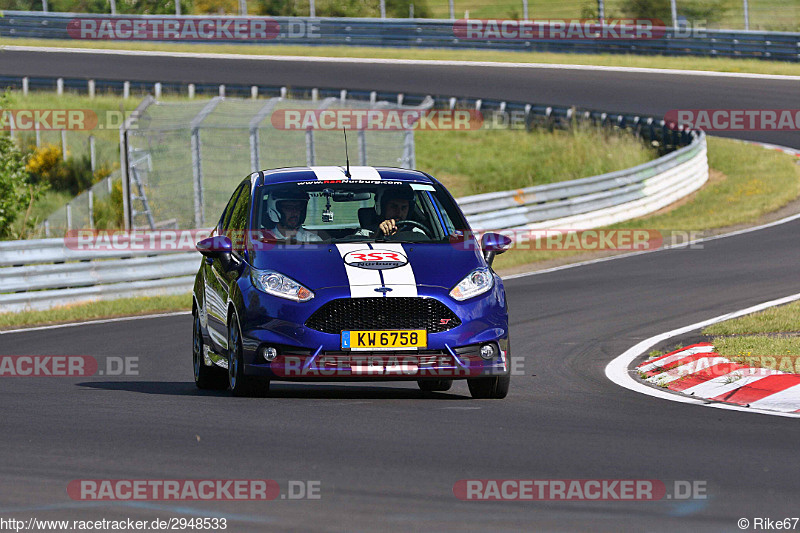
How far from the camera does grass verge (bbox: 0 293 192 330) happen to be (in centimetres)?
1667

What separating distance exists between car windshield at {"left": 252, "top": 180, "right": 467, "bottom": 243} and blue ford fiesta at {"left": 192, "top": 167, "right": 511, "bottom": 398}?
1 cm

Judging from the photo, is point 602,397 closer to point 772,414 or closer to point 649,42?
point 772,414

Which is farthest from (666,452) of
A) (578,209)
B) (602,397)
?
(578,209)

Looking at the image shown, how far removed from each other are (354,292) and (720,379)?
9.66ft

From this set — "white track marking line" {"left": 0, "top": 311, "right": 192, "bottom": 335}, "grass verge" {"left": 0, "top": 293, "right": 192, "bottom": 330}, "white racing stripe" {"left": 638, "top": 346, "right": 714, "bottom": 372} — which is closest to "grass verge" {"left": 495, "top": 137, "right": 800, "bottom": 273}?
"grass verge" {"left": 0, "top": 293, "right": 192, "bottom": 330}

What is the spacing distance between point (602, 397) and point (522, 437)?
2.07m

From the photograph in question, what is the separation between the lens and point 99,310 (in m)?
17.4

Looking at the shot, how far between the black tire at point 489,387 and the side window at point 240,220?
1982mm

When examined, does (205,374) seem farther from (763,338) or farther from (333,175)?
(763,338)

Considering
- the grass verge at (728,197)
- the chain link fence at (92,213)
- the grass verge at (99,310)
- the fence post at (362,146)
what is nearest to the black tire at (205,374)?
the grass verge at (99,310)

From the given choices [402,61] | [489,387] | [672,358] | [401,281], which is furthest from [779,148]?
[401,281]

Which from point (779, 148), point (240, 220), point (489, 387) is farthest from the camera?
point (779, 148)

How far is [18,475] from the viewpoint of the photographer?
21.6 feet

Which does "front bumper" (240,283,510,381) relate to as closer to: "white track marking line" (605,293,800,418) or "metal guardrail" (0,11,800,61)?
"white track marking line" (605,293,800,418)
